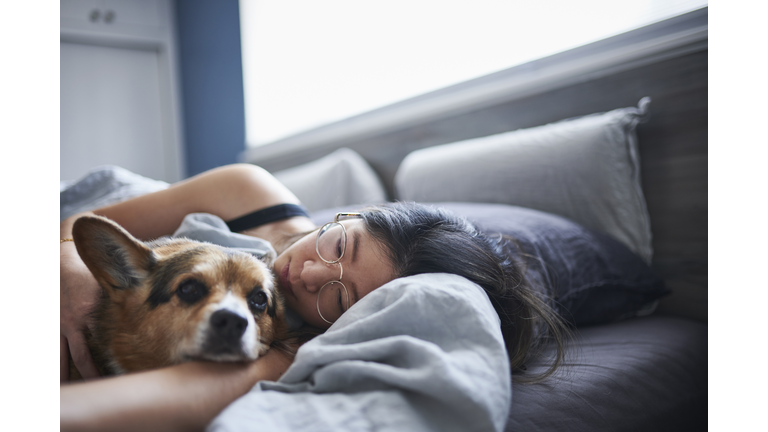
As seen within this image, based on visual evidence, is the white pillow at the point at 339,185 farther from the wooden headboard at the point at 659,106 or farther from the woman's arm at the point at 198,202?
the woman's arm at the point at 198,202

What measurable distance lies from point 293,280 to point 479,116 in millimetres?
1397

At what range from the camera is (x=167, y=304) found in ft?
2.69

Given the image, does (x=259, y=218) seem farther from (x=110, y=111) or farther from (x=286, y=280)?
(x=110, y=111)

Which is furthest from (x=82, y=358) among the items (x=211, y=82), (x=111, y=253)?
(x=211, y=82)

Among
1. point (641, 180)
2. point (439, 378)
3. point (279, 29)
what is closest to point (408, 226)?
Result: point (439, 378)

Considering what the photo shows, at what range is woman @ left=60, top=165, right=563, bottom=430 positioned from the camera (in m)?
0.62

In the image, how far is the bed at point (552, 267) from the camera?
2.14 ft

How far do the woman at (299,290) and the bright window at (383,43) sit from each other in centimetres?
122

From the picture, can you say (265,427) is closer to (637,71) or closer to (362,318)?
(362,318)

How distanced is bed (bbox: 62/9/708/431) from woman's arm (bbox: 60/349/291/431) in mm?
76

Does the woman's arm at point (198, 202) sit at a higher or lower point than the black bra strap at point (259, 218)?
higher

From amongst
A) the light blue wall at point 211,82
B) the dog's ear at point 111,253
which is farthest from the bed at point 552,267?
the light blue wall at point 211,82

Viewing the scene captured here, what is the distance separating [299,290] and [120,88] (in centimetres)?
489

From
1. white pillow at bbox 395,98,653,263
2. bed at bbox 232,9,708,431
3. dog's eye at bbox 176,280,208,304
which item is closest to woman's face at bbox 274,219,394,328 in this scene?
dog's eye at bbox 176,280,208,304
